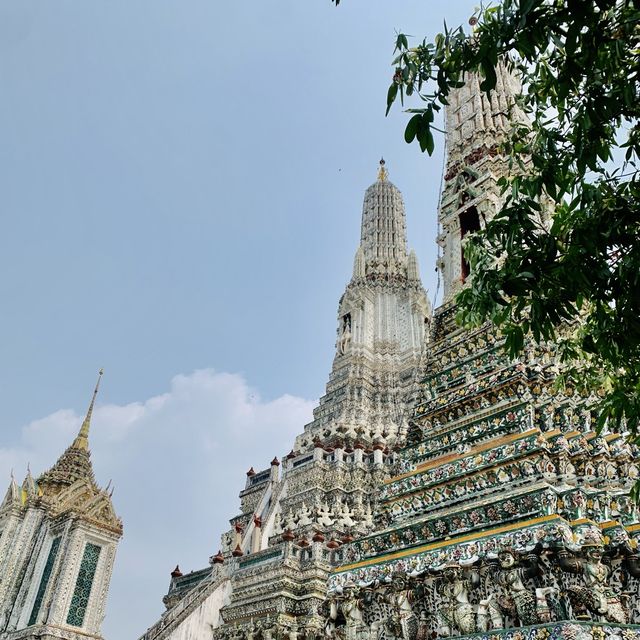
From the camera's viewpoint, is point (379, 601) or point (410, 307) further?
point (410, 307)

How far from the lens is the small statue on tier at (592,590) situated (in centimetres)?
554

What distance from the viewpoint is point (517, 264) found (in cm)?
477

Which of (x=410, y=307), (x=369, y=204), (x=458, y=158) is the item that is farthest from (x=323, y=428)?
(x=369, y=204)

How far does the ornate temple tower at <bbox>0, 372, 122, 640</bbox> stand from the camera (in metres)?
17.6

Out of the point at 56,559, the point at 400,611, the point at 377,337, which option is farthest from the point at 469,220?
the point at 377,337

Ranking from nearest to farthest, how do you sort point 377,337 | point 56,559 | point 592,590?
point 592,590 → point 56,559 → point 377,337

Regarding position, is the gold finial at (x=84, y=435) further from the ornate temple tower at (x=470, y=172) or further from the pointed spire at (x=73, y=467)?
the ornate temple tower at (x=470, y=172)

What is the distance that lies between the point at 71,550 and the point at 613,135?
18.9m

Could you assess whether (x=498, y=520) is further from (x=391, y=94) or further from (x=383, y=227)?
(x=383, y=227)

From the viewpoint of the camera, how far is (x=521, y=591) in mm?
5891

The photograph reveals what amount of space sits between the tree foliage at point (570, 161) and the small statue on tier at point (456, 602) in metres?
2.43

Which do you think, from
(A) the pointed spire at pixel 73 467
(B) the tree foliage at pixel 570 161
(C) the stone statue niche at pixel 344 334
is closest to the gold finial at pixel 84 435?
(A) the pointed spire at pixel 73 467

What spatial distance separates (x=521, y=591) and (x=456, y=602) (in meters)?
0.77

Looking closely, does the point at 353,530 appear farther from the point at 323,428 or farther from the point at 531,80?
the point at 531,80
